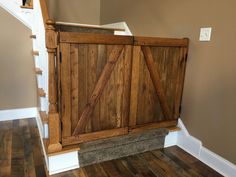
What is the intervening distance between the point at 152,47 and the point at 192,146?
113cm

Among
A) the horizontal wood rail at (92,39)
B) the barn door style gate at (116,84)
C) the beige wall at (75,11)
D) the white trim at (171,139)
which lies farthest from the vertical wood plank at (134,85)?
the beige wall at (75,11)

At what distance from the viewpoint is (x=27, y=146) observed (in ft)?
7.24

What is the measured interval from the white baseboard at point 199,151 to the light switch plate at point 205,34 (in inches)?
36.9

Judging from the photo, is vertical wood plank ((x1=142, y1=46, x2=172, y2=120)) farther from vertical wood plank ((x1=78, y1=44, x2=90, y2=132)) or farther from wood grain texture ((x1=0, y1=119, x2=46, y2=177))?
wood grain texture ((x1=0, y1=119, x2=46, y2=177))

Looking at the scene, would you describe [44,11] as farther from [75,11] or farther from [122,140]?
[75,11]

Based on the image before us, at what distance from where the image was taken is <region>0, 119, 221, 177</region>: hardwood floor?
179 centimetres

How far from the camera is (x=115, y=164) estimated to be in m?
1.93

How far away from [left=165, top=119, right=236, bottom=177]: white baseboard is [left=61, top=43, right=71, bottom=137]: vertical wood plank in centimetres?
115

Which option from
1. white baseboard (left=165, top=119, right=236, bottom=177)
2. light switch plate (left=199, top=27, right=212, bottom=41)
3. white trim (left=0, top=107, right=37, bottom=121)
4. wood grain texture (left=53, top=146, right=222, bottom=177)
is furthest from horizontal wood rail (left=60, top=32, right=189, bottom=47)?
white trim (left=0, top=107, right=37, bottom=121)

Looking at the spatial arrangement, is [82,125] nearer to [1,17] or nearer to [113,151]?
[113,151]

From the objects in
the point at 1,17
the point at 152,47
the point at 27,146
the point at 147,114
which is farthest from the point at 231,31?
the point at 1,17

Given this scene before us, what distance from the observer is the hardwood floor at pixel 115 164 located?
1.79 metres

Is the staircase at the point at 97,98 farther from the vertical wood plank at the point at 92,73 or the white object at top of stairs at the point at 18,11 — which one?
the white object at top of stairs at the point at 18,11

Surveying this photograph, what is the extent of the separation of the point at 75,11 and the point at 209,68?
2637 millimetres
